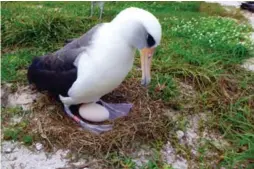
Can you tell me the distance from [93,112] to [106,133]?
0.21 metres

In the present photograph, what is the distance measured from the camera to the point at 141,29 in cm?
279

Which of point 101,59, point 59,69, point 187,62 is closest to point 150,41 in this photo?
point 101,59

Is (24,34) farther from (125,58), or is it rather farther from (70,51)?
(125,58)

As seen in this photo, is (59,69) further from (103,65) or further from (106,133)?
(106,133)

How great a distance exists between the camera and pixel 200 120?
3.54 m

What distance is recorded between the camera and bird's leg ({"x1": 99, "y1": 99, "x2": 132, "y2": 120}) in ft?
10.9

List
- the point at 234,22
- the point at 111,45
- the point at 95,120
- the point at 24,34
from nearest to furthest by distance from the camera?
the point at 111,45 → the point at 95,120 → the point at 24,34 → the point at 234,22

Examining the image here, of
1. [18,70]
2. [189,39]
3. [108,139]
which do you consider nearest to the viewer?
[108,139]

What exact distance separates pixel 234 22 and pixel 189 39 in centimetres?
105

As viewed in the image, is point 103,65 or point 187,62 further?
point 187,62

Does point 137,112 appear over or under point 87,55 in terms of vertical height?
under

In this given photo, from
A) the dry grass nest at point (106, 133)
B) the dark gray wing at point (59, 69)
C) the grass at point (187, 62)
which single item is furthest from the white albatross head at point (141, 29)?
the grass at point (187, 62)

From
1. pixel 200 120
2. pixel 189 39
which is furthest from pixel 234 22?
pixel 200 120

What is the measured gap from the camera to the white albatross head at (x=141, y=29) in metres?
2.75
